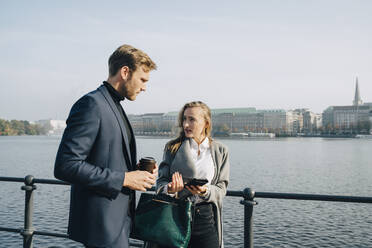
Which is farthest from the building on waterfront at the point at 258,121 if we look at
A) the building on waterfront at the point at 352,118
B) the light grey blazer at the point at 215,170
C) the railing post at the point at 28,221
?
the light grey blazer at the point at 215,170

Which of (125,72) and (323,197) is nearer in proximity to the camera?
(125,72)

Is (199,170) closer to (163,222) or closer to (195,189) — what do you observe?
(195,189)

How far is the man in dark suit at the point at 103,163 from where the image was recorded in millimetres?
2127

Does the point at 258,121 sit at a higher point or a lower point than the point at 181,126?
higher

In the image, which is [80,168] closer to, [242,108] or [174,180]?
[174,180]

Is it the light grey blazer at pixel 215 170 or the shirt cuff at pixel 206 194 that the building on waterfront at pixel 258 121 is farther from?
the shirt cuff at pixel 206 194

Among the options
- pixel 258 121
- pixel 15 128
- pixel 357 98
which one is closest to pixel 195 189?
pixel 258 121

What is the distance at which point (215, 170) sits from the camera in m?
2.95

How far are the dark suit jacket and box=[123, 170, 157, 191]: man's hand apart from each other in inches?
1.8

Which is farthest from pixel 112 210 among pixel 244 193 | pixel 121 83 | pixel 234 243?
pixel 234 243

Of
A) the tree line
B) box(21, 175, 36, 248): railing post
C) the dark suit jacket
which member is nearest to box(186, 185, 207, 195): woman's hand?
the dark suit jacket

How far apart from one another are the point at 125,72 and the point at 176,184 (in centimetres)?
82

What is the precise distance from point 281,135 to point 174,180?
500 feet

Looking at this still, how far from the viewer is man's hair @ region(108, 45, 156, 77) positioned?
237 centimetres
